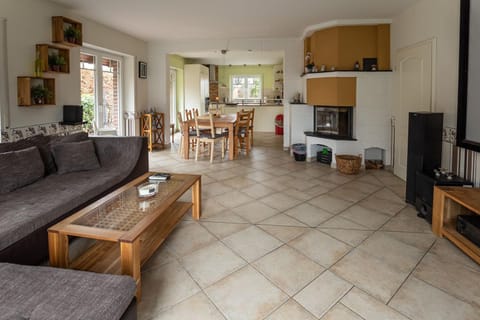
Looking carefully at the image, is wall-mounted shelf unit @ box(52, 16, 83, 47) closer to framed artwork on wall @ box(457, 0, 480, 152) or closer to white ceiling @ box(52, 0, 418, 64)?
white ceiling @ box(52, 0, 418, 64)

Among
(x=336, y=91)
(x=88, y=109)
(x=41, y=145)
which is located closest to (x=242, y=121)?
(x=336, y=91)

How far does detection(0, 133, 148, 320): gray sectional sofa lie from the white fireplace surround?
11.2 ft

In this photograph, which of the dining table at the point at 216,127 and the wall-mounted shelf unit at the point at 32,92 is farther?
the dining table at the point at 216,127

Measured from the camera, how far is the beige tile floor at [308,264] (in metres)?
1.87

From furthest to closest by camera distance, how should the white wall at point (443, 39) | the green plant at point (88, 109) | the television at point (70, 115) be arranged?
the green plant at point (88, 109)
the television at point (70, 115)
the white wall at point (443, 39)

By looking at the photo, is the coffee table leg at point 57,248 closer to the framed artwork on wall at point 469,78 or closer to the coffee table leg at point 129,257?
the coffee table leg at point 129,257

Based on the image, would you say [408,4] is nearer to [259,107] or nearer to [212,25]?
[212,25]

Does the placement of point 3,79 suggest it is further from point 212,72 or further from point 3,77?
point 212,72

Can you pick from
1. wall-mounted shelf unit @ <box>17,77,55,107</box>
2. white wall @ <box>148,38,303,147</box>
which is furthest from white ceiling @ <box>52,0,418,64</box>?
wall-mounted shelf unit @ <box>17,77,55,107</box>

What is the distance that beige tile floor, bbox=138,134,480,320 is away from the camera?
6.13ft

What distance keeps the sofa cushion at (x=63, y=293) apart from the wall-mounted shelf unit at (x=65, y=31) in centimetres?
378

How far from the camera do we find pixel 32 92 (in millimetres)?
3992

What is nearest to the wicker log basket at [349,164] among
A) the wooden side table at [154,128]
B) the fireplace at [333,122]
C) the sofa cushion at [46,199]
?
the fireplace at [333,122]

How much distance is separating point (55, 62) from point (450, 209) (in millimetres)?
4742
